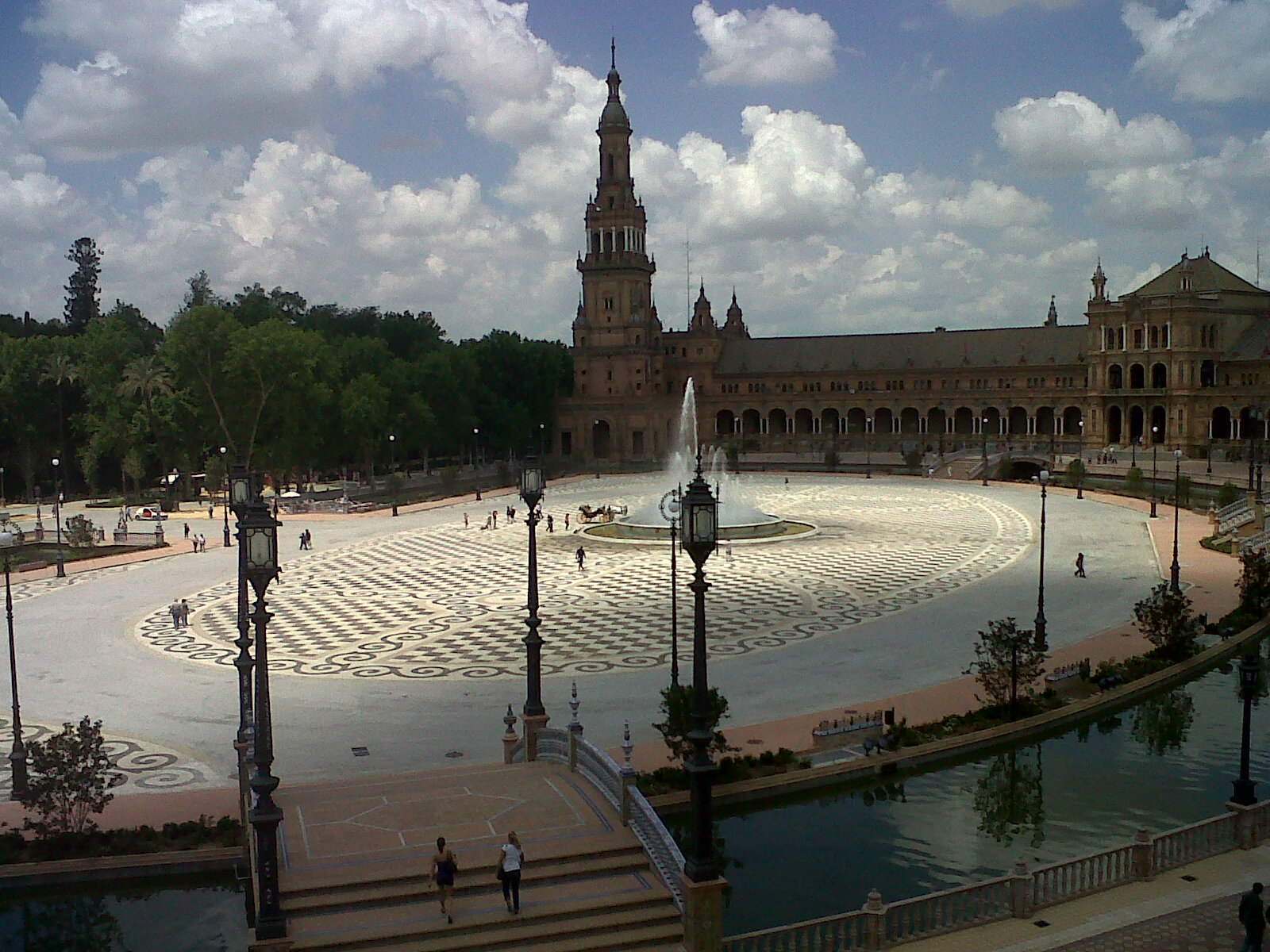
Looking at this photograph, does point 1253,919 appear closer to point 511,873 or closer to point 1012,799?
point 1012,799

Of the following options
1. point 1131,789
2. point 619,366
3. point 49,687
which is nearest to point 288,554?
point 49,687

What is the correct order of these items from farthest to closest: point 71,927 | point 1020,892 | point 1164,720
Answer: point 1164,720
point 71,927
point 1020,892

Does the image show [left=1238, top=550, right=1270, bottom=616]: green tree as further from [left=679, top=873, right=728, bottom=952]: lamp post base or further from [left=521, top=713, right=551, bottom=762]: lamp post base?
[left=679, top=873, right=728, bottom=952]: lamp post base

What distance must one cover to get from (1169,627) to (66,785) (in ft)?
80.6

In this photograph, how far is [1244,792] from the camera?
725 inches

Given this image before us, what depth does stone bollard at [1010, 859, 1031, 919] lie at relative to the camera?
50.0ft

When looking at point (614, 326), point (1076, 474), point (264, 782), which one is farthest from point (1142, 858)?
point (614, 326)

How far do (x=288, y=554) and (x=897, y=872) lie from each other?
3785 centimetres

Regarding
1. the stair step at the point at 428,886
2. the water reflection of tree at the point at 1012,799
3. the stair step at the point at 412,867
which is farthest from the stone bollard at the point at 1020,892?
the stair step at the point at 412,867

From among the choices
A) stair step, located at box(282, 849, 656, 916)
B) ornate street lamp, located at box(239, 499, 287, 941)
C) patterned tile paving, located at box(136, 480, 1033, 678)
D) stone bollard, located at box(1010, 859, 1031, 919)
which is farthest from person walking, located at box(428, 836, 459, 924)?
patterned tile paving, located at box(136, 480, 1033, 678)

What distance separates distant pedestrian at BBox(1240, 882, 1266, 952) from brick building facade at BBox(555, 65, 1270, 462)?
280 ft

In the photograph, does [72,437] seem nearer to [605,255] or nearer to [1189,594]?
[605,255]

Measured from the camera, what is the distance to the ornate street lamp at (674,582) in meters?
25.0

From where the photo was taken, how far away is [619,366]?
11219 centimetres
